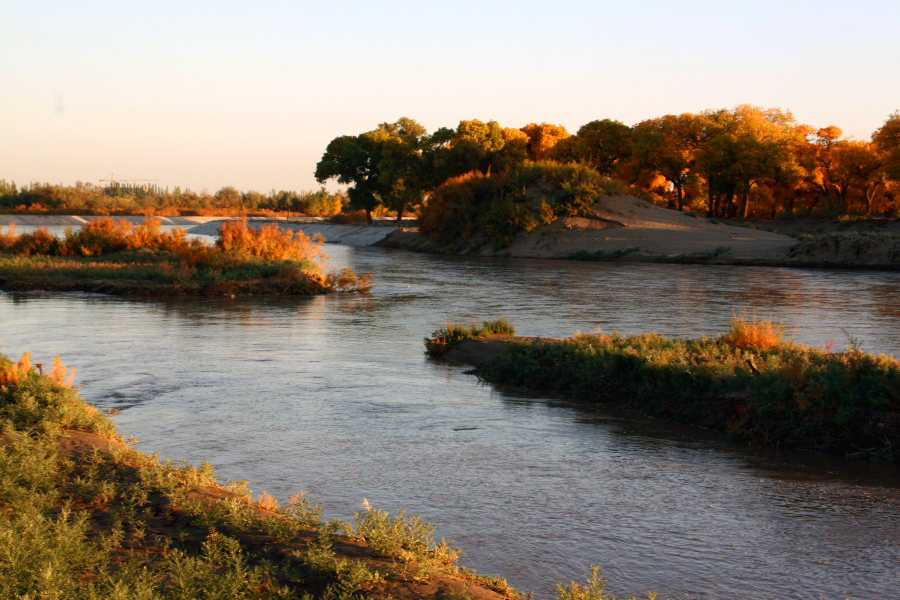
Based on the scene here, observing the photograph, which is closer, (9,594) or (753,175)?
(9,594)

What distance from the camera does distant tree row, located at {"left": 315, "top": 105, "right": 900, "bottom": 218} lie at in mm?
74312

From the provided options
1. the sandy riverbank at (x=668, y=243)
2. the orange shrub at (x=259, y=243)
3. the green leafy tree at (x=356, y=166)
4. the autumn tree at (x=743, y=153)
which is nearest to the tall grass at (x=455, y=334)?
the orange shrub at (x=259, y=243)

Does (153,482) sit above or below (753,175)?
below

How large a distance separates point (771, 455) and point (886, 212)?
241 ft

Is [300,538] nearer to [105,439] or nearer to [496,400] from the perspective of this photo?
[105,439]

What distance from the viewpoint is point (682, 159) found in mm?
82375

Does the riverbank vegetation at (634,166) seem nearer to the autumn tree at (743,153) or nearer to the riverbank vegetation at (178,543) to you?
the autumn tree at (743,153)

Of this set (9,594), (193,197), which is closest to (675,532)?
(9,594)

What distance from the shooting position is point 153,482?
7965mm

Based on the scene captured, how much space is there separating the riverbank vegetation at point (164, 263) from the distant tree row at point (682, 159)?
39224 mm

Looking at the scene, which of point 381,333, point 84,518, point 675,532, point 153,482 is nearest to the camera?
point 84,518

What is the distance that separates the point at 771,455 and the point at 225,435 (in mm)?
6721

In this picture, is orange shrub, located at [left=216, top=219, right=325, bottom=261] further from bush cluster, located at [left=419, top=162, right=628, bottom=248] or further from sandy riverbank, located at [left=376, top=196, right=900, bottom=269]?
bush cluster, located at [left=419, top=162, right=628, bottom=248]

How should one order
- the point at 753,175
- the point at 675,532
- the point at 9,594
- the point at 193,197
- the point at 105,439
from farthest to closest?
the point at 193,197, the point at 753,175, the point at 105,439, the point at 675,532, the point at 9,594
